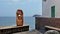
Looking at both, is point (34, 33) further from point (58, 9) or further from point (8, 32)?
point (58, 9)

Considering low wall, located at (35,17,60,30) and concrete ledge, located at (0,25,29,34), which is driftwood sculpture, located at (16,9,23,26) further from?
low wall, located at (35,17,60,30)

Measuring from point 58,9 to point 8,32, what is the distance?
2925mm

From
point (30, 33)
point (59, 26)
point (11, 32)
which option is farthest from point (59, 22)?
point (11, 32)

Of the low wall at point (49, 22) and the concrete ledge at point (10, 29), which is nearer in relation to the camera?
the concrete ledge at point (10, 29)

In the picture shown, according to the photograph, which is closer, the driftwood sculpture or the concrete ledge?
the concrete ledge

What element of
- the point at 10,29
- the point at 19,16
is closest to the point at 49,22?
the point at 19,16

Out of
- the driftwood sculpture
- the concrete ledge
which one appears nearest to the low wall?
the concrete ledge

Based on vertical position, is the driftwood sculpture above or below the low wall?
above

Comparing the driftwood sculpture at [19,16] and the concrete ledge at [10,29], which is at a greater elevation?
the driftwood sculpture at [19,16]

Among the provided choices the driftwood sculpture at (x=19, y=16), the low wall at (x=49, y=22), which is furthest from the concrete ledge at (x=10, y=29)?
the low wall at (x=49, y=22)

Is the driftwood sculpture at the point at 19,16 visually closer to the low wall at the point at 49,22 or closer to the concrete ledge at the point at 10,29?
the concrete ledge at the point at 10,29

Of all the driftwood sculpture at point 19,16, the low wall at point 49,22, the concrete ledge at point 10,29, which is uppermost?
the driftwood sculpture at point 19,16

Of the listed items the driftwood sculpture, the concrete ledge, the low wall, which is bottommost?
the concrete ledge

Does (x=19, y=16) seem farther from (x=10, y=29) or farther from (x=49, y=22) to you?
(x=49, y=22)
